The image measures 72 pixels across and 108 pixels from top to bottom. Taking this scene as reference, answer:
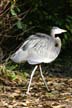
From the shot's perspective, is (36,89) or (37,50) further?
(36,89)

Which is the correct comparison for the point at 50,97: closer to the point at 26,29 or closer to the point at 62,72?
the point at 62,72

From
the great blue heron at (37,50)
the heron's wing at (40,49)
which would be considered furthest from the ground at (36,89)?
the heron's wing at (40,49)

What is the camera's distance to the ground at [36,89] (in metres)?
7.52

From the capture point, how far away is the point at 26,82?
8891 mm

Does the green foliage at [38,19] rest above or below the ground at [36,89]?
above

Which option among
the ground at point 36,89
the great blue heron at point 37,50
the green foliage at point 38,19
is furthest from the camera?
the green foliage at point 38,19

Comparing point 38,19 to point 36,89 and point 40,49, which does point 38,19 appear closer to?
point 36,89

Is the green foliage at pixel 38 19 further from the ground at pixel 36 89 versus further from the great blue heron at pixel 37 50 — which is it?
the great blue heron at pixel 37 50

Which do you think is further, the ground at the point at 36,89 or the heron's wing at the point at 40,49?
the heron's wing at the point at 40,49

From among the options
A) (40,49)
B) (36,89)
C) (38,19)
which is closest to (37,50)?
(40,49)

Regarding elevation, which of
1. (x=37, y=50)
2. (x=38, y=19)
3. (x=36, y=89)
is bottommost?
(x=36, y=89)

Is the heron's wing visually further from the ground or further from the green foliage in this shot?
the green foliage

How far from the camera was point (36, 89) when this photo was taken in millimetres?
8398

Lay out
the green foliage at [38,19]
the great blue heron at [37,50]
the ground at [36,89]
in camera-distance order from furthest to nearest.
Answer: the green foliage at [38,19] < the great blue heron at [37,50] < the ground at [36,89]
